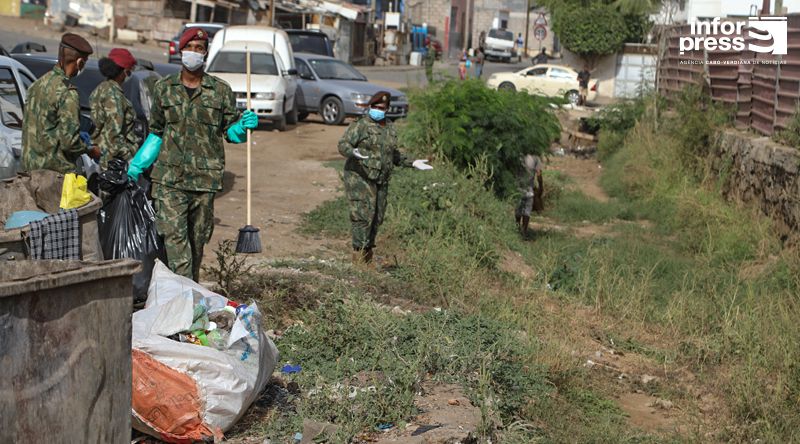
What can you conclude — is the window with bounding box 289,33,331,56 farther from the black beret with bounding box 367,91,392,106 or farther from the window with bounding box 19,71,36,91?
the black beret with bounding box 367,91,392,106

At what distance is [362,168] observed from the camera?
8.55 metres

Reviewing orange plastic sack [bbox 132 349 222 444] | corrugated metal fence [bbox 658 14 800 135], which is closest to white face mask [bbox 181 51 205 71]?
orange plastic sack [bbox 132 349 222 444]

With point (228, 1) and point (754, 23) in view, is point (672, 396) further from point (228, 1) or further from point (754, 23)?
point (228, 1)

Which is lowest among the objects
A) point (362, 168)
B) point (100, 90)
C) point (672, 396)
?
point (672, 396)

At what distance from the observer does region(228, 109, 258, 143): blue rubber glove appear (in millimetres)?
6242

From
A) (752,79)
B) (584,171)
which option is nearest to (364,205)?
(752,79)

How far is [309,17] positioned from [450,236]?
35843 millimetres

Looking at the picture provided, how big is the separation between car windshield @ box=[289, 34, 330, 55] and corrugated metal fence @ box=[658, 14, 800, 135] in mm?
9470

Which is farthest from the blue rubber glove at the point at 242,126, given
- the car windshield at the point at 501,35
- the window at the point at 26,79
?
the car windshield at the point at 501,35

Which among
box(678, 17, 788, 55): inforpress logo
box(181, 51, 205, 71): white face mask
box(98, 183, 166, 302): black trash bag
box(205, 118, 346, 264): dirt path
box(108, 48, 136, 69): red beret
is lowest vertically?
box(205, 118, 346, 264): dirt path

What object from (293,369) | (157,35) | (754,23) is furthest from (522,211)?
(157,35)

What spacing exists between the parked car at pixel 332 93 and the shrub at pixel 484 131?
22.9ft

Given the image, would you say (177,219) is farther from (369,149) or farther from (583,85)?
(583,85)

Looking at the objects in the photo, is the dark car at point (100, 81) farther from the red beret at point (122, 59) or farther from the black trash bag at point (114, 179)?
the black trash bag at point (114, 179)
